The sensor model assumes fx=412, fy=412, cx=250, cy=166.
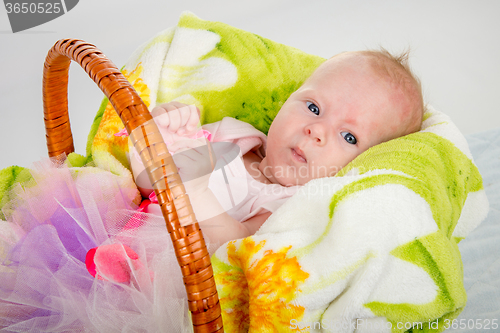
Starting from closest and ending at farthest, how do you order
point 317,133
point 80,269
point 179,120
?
point 80,269 < point 179,120 < point 317,133

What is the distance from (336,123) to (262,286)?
50 cm

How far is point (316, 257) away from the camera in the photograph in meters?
0.69

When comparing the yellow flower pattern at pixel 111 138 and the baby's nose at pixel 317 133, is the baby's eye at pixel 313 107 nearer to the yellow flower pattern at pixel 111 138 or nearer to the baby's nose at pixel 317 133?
the baby's nose at pixel 317 133

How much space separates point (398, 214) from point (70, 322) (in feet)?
1.92

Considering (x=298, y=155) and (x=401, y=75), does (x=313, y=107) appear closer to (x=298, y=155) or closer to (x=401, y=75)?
(x=298, y=155)

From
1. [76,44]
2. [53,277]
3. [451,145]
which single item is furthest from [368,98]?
[53,277]

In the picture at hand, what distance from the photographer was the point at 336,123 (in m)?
1.02

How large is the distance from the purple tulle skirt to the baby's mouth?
0.39 metres

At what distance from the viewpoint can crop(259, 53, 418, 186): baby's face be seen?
1.02 metres

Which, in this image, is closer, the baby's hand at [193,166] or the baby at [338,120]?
the baby's hand at [193,166]

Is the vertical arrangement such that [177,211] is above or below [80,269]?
above

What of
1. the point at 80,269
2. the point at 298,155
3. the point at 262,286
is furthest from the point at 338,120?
the point at 80,269

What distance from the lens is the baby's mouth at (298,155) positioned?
3.39ft

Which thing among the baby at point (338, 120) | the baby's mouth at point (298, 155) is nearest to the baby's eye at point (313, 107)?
the baby at point (338, 120)
